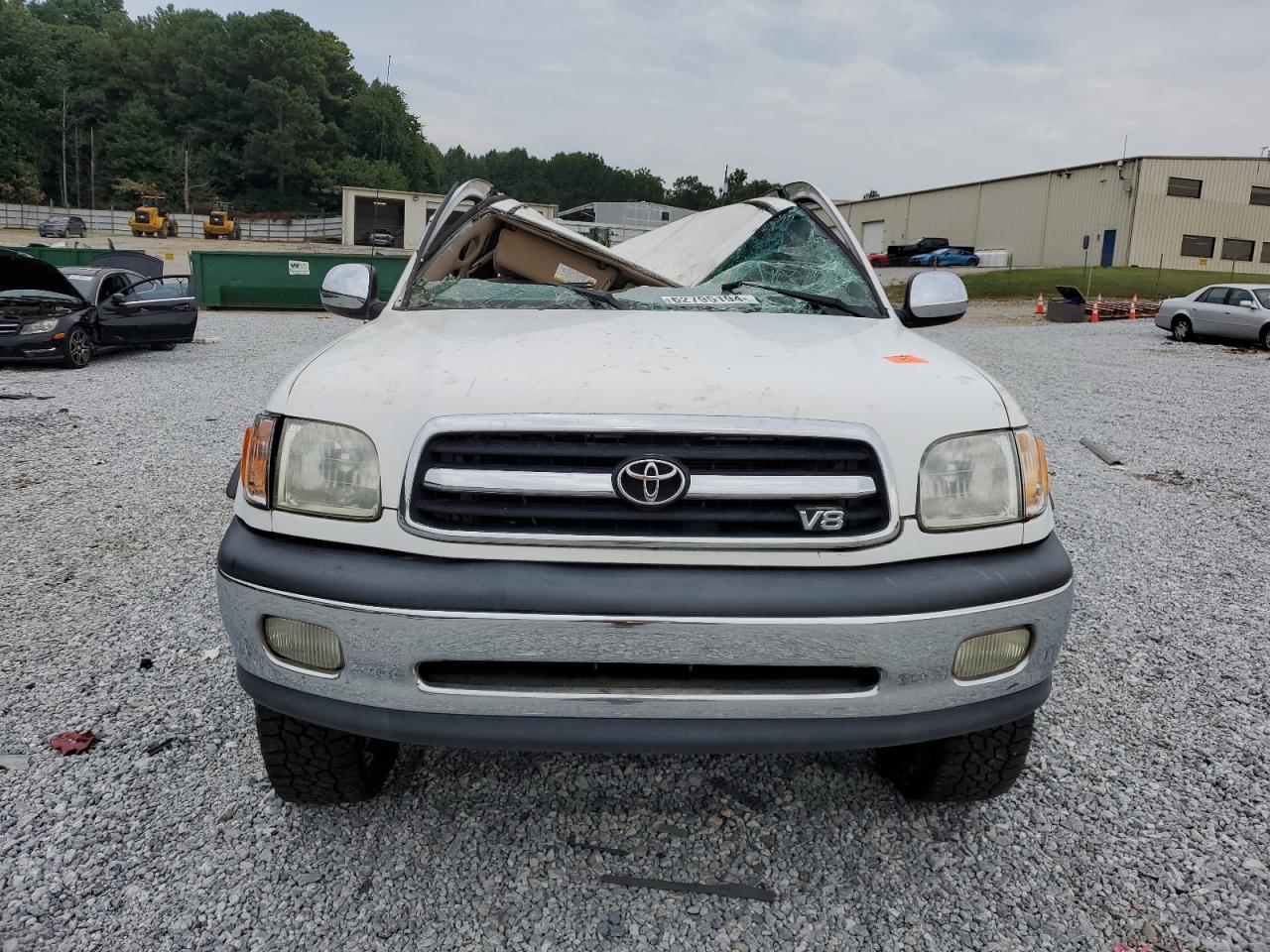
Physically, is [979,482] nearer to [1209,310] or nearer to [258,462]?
[258,462]

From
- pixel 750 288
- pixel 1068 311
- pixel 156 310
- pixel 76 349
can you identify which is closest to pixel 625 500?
pixel 750 288

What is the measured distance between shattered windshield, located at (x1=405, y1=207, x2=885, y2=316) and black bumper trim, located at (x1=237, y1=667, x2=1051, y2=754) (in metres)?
1.54

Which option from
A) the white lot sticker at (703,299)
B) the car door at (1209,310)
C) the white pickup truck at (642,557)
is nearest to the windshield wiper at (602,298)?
the white lot sticker at (703,299)

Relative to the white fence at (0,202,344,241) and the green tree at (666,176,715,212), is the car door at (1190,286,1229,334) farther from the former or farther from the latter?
the green tree at (666,176,715,212)

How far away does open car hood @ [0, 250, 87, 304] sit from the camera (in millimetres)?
11547

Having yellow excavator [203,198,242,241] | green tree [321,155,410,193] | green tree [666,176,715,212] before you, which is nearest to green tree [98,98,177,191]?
green tree [321,155,410,193]

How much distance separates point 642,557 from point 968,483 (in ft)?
2.60

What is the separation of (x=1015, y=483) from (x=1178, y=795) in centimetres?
129

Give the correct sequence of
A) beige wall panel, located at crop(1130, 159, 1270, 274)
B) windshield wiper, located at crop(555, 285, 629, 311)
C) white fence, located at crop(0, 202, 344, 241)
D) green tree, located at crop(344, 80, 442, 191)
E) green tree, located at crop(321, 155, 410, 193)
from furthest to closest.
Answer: green tree, located at crop(344, 80, 442, 191), green tree, located at crop(321, 155, 410, 193), white fence, located at crop(0, 202, 344, 241), beige wall panel, located at crop(1130, 159, 1270, 274), windshield wiper, located at crop(555, 285, 629, 311)

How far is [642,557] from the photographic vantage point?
76.1 inches

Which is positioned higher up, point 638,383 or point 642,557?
point 638,383

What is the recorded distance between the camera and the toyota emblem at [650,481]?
191 centimetres

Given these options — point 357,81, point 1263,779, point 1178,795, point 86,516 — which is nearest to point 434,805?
point 1178,795

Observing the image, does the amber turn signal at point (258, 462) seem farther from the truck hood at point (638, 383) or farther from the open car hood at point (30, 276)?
the open car hood at point (30, 276)
